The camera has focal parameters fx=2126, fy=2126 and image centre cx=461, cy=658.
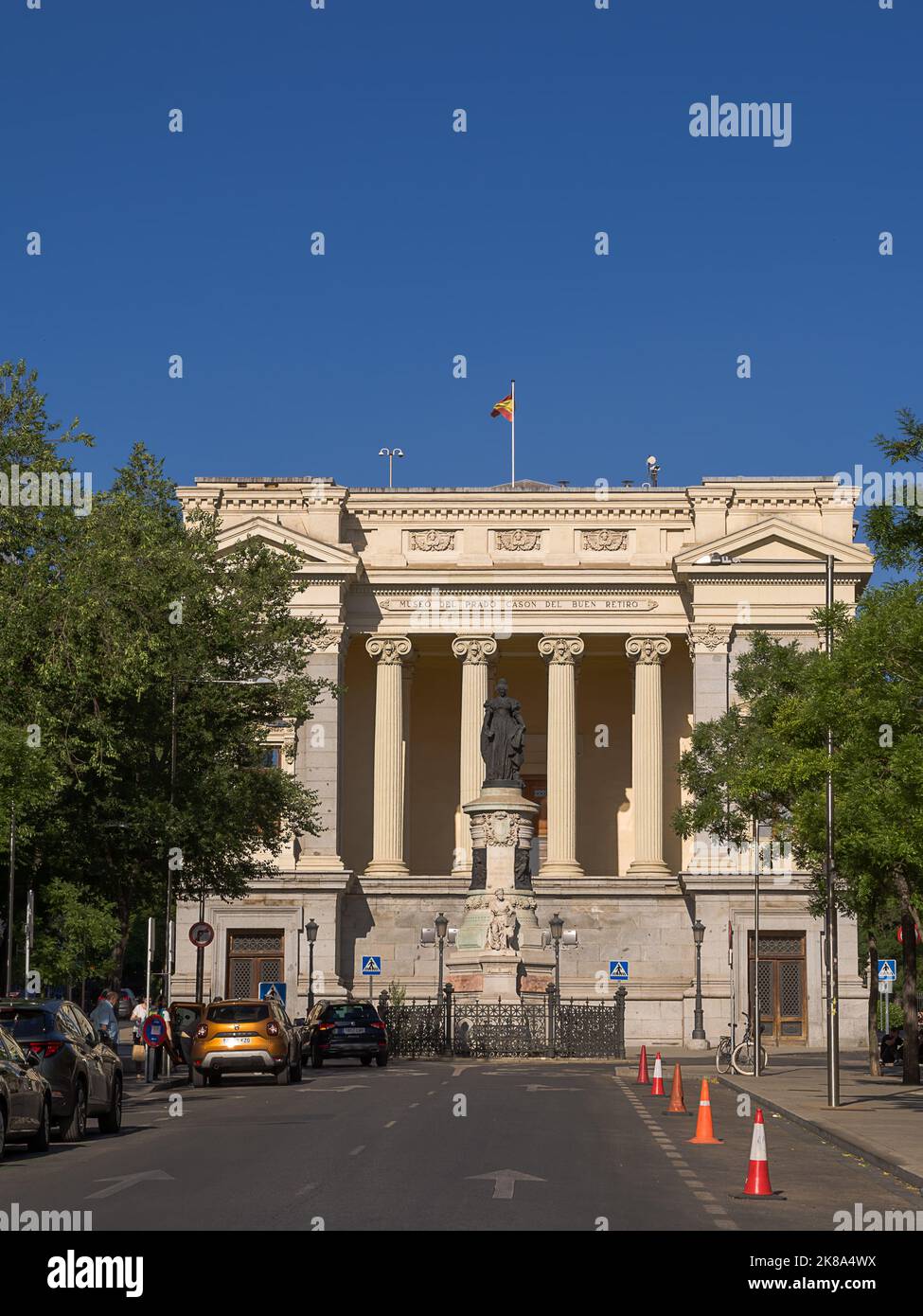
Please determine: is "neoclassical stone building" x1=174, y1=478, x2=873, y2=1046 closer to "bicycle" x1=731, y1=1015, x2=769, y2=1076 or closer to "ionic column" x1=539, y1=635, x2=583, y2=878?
"ionic column" x1=539, y1=635, x2=583, y2=878

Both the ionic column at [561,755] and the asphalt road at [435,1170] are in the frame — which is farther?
the ionic column at [561,755]

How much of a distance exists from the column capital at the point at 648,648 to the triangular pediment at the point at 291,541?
11182 millimetres

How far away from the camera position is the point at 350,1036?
51.2 meters

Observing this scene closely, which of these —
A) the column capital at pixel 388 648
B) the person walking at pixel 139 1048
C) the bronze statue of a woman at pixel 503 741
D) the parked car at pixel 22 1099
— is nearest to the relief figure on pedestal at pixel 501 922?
the bronze statue of a woman at pixel 503 741

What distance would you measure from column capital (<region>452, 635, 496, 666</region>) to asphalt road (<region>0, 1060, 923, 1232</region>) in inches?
1909

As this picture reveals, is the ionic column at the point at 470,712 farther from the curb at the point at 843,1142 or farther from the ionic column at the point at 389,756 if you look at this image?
the curb at the point at 843,1142

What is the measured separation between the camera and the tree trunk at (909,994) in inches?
1613

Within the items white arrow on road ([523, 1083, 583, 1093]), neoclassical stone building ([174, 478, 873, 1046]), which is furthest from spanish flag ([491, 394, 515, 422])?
white arrow on road ([523, 1083, 583, 1093])

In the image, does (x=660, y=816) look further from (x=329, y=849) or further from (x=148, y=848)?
(x=148, y=848)

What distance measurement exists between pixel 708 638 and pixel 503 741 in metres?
22.6

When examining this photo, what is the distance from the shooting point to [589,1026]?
5472cm

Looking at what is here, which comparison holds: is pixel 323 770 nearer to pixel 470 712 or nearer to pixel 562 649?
pixel 470 712
